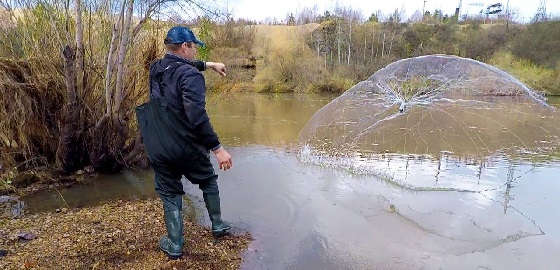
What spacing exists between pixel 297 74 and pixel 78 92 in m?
26.6

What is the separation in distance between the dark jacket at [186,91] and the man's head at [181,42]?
0.28 feet

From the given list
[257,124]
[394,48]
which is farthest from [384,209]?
[394,48]

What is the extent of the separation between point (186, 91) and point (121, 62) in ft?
10.7

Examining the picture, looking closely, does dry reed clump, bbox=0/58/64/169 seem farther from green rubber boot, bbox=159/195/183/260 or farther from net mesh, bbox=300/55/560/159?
net mesh, bbox=300/55/560/159

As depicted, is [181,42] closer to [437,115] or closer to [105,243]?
[105,243]

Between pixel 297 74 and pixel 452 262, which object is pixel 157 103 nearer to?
pixel 452 262

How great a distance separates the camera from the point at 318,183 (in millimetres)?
6301

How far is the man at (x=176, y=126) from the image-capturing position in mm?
3396

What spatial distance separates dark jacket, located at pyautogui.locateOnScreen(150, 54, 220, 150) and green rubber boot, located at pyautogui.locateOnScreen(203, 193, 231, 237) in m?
0.71

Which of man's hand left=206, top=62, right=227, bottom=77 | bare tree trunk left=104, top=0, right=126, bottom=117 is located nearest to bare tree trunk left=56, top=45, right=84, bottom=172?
bare tree trunk left=104, top=0, right=126, bottom=117

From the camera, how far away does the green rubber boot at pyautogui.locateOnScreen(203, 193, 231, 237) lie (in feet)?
13.6

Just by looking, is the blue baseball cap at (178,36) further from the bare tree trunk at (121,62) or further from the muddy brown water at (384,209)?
the bare tree trunk at (121,62)

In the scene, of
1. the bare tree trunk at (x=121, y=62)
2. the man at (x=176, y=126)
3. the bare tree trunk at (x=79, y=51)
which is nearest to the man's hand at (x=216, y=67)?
the man at (x=176, y=126)

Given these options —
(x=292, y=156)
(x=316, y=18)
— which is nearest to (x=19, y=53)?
(x=292, y=156)
